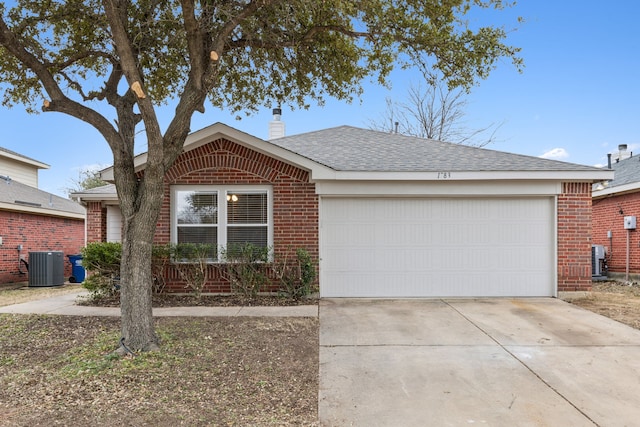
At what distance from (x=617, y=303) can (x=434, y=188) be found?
14.3 feet

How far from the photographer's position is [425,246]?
8.45m

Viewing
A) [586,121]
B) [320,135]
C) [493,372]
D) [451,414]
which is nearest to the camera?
[451,414]

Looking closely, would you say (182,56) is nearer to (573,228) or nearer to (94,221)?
(94,221)

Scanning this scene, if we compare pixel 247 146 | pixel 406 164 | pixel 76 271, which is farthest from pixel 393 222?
pixel 76 271

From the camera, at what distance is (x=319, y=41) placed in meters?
7.19

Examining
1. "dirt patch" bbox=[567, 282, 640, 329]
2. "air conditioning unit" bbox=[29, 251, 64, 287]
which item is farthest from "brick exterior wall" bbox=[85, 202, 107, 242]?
"dirt patch" bbox=[567, 282, 640, 329]

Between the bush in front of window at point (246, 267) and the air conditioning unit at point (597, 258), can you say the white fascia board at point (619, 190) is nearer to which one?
the air conditioning unit at point (597, 258)

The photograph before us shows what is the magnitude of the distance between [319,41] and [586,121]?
41.7ft

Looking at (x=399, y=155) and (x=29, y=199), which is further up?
(x=399, y=155)

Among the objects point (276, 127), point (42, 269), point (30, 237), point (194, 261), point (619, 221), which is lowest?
point (42, 269)

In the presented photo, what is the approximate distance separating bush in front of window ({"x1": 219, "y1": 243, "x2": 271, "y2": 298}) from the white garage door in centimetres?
136

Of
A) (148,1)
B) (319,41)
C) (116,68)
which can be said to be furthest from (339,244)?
(148,1)

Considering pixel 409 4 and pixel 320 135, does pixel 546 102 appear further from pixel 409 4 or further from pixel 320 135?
pixel 409 4

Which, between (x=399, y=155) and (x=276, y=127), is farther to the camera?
(x=276, y=127)
